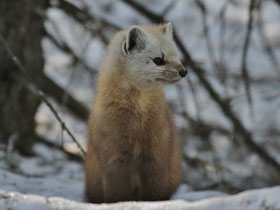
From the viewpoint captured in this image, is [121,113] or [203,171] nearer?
[121,113]

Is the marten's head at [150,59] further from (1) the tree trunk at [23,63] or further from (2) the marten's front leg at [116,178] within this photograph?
(1) the tree trunk at [23,63]

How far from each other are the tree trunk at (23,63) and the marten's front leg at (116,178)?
201 cm

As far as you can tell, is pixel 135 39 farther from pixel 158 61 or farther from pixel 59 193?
pixel 59 193

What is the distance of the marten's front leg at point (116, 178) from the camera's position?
3.26m

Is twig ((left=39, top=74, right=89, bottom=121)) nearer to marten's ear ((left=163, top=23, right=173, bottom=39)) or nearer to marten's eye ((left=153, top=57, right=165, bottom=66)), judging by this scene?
marten's ear ((left=163, top=23, right=173, bottom=39))

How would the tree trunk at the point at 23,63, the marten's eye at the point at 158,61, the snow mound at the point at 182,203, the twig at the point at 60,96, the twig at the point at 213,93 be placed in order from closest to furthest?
1. the snow mound at the point at 182,203
2. the marten's eye at the point at 158,61
3. the twig at the point at 213,93
4. the tree trunk at the point at 23,63
5. the twig at the point at 60,96

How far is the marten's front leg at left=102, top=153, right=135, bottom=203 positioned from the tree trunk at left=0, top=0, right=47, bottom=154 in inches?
79.2

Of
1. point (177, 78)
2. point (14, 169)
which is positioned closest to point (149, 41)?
point (177, 78)

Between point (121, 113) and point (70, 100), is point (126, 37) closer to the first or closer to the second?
point (121, 113)

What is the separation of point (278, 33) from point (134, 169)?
8445 millimetres

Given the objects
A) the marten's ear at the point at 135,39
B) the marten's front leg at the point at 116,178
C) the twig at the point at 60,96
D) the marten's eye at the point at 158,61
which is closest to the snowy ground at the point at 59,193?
the marten's front leg at the point at 116,178

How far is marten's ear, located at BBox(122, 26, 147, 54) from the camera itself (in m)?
3.48

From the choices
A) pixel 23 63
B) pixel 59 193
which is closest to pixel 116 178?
pixel 59 193

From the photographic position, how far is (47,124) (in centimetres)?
652
